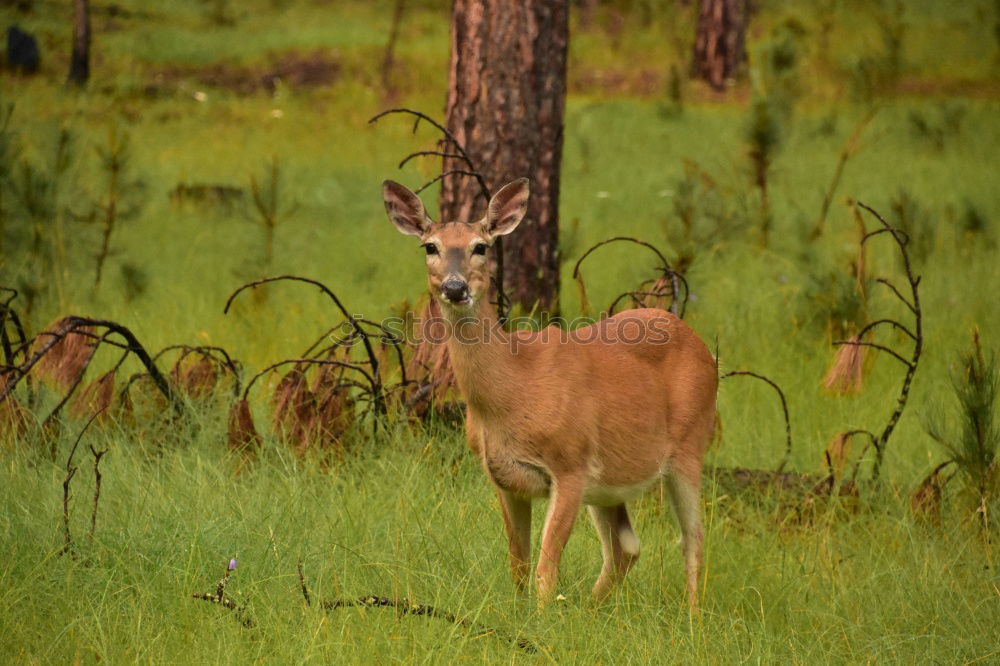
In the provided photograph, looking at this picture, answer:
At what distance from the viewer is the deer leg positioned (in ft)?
12.5

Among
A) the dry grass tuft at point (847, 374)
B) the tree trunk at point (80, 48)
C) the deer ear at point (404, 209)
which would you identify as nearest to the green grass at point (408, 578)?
the dry grass tuft at point (847, 374)

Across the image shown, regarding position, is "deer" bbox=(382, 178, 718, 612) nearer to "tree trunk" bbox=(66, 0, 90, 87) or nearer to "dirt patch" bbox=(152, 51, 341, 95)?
"tree trunk" bbox=(66, 0, 90, 87)

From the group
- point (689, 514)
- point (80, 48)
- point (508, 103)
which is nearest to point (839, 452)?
point (689, 514)

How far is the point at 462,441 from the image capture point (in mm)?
5203

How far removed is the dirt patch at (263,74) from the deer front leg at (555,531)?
2011 cm

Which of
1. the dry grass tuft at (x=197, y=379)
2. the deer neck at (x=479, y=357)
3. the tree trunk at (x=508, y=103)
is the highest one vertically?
the tree trunk at (x=508, y=103)

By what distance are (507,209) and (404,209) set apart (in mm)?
338

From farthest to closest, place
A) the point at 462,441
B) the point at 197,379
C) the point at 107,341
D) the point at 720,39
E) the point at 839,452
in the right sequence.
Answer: the point at 720,39
the point at 197,379
the point at 462,441
the point at 839,452
the point at 107,341

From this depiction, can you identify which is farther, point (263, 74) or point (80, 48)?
point (263, 74)

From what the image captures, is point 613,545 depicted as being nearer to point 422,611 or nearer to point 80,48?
point 422,611

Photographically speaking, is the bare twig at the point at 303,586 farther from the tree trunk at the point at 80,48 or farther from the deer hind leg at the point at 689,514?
the tree trunk at the point at 80,48

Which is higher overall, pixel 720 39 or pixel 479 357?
pixel 720 39

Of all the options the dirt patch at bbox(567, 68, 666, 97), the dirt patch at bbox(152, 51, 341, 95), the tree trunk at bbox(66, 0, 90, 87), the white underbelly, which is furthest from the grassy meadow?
the dirt patch at bbox(152, 51, 341, 95)

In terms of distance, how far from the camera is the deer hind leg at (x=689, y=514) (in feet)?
13.3
